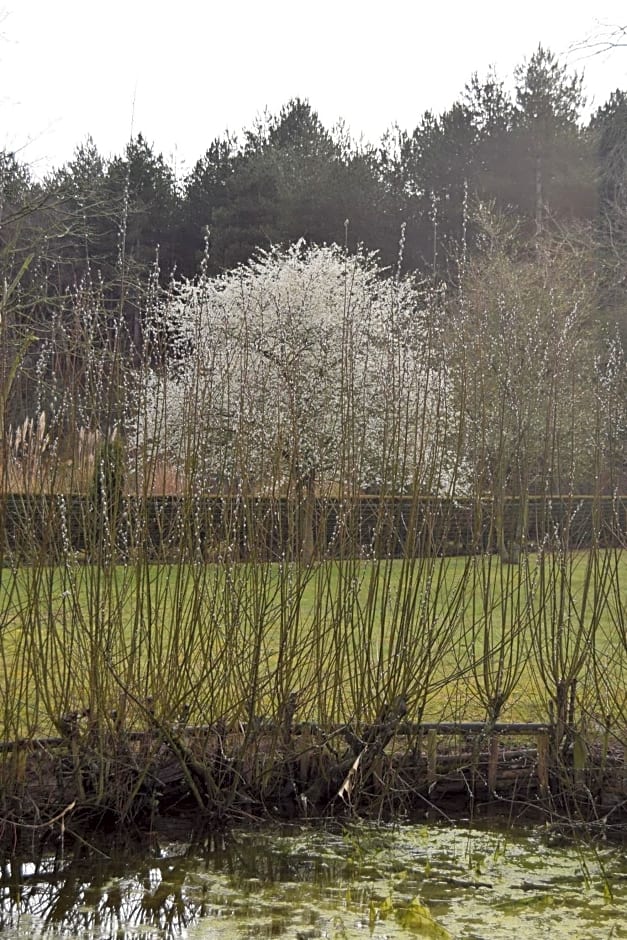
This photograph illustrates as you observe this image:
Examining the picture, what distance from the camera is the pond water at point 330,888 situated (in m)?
3.60

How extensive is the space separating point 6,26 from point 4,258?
2.92 meters

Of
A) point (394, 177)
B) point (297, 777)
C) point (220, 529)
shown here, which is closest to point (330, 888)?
point (297, 777)

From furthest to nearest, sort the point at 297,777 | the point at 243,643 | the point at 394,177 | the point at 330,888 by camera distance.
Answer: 1. the point at 394,177
2. the point at 297,777
3. the point at 243,643
4. the point at 330,888

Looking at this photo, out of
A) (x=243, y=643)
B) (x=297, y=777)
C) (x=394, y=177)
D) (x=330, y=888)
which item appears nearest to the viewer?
(x=330, y=888)

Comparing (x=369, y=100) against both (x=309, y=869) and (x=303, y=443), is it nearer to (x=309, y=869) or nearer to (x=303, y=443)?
(x=303, y=443)

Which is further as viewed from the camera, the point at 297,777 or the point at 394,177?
the point at 394,177

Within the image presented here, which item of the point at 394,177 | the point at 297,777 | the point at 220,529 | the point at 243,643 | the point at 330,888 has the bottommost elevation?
the point at 330,888

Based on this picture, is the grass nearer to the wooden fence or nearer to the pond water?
the wooden fence

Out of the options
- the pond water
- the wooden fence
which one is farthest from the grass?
the pond water

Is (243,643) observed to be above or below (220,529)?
below

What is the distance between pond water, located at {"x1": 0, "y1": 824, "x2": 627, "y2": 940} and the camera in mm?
3602

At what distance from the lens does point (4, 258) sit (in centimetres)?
1138

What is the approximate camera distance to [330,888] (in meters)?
3.96

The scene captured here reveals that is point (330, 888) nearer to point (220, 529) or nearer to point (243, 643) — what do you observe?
point (243, 643)
